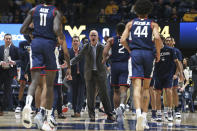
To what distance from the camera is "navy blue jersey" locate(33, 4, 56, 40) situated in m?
6.93

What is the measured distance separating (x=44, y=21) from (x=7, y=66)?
5340 millimetres

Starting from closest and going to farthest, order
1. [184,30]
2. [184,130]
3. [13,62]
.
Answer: [184,130], [13,62], [184,30]

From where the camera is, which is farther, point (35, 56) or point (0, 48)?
point (0, 48)

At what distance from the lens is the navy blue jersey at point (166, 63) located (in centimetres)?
1064

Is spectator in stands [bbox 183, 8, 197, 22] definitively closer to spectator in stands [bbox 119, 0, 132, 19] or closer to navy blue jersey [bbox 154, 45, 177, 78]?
spectator in stands [bbox 119, 0, 132, 19]

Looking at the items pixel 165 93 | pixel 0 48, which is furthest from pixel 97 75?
pixel 0 48

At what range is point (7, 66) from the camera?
1198 centimetres

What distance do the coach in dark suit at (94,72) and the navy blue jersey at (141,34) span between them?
102 inches

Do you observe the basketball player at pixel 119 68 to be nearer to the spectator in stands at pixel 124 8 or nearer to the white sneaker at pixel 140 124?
the white sneaker at pixel 140 124

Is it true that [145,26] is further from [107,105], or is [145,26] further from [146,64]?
[107,105]

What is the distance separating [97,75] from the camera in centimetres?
971

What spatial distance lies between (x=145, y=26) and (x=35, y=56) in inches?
70.1

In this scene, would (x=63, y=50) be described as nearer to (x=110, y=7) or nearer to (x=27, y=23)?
(x=27, y=23)

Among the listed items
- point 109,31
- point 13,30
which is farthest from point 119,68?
point 13,30
